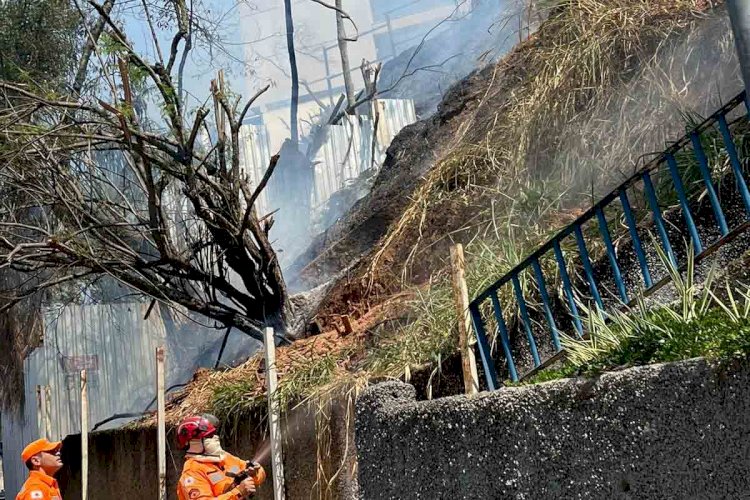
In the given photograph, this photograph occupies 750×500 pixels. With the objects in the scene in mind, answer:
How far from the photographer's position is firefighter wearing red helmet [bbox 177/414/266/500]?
6.19 metres

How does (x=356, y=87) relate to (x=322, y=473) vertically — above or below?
above

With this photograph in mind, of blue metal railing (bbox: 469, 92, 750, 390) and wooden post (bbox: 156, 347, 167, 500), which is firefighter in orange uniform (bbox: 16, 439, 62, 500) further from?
blue metal railing (bbox: 469, 92, 750, 390)

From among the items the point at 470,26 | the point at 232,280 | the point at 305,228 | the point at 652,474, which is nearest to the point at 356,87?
the point at 470,26

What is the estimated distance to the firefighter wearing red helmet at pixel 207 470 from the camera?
6.19 m

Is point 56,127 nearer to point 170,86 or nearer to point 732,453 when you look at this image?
point 170,86

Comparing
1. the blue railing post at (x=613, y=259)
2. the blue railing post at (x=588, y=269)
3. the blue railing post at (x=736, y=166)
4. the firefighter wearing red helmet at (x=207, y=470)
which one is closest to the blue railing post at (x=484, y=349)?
the blue railing post at (x=588, y=269)

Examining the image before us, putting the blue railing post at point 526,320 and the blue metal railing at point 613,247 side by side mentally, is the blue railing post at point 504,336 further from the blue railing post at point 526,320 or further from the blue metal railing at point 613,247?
the blue railing post at point 526,320

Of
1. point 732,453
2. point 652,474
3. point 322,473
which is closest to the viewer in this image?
point 732,453

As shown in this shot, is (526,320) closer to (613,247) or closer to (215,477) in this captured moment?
(613,247)

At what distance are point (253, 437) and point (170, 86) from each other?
3.62 m

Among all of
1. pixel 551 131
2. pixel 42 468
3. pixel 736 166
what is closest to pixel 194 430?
pixel 42 468

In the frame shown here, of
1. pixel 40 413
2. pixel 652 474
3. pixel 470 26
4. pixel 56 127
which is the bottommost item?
pixel 652 474

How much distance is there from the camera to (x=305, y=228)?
17.0m

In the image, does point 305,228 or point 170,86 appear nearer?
point 170,86
